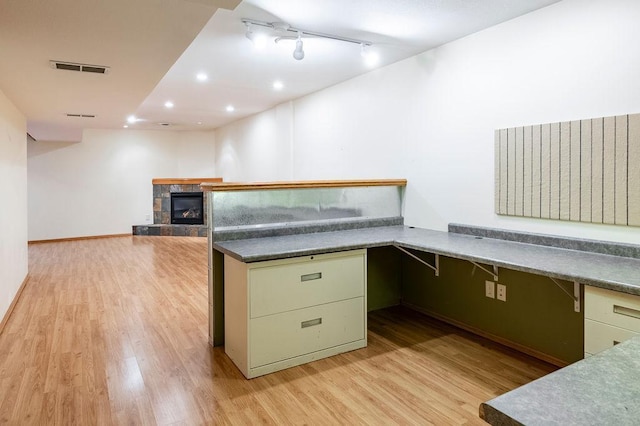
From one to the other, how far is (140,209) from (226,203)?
7.03 meters

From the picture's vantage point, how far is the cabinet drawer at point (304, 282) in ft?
8.37

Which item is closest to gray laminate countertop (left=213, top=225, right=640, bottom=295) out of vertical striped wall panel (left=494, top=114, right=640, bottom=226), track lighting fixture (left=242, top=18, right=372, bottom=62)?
vertical striped wall panel (left=494, top=114, right=640, bottom=226)

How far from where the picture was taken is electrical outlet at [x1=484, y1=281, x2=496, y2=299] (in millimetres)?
3186

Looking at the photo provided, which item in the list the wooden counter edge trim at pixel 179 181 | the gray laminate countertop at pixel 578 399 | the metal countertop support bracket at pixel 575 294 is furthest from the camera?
the wooden counter edge trim at pixel 179 181

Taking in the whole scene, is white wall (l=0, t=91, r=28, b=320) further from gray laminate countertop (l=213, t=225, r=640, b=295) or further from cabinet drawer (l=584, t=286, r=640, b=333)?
cabinet drawer (l=584, t=286, r=640, b=333)

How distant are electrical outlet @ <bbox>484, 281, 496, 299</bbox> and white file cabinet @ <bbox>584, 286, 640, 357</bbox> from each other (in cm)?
120

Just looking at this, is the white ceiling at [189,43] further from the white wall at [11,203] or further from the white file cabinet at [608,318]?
the white file cabinet at [608,318]

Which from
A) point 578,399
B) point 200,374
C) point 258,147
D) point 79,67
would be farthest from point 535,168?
point 258,147

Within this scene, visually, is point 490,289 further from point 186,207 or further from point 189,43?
point 186,207

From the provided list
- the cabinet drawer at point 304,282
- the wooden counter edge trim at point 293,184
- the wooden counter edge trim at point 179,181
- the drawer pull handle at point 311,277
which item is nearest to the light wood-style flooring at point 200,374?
the cabinet drawer at point 304,282

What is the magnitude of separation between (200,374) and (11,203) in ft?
9.87

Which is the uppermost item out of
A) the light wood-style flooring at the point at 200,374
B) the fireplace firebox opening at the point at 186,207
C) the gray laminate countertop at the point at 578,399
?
the fireplace firebox opening at the point at 186,207

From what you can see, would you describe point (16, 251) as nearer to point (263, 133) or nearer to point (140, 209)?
point (263, 133)

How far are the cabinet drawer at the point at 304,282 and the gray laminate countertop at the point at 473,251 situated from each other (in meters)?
0.08
